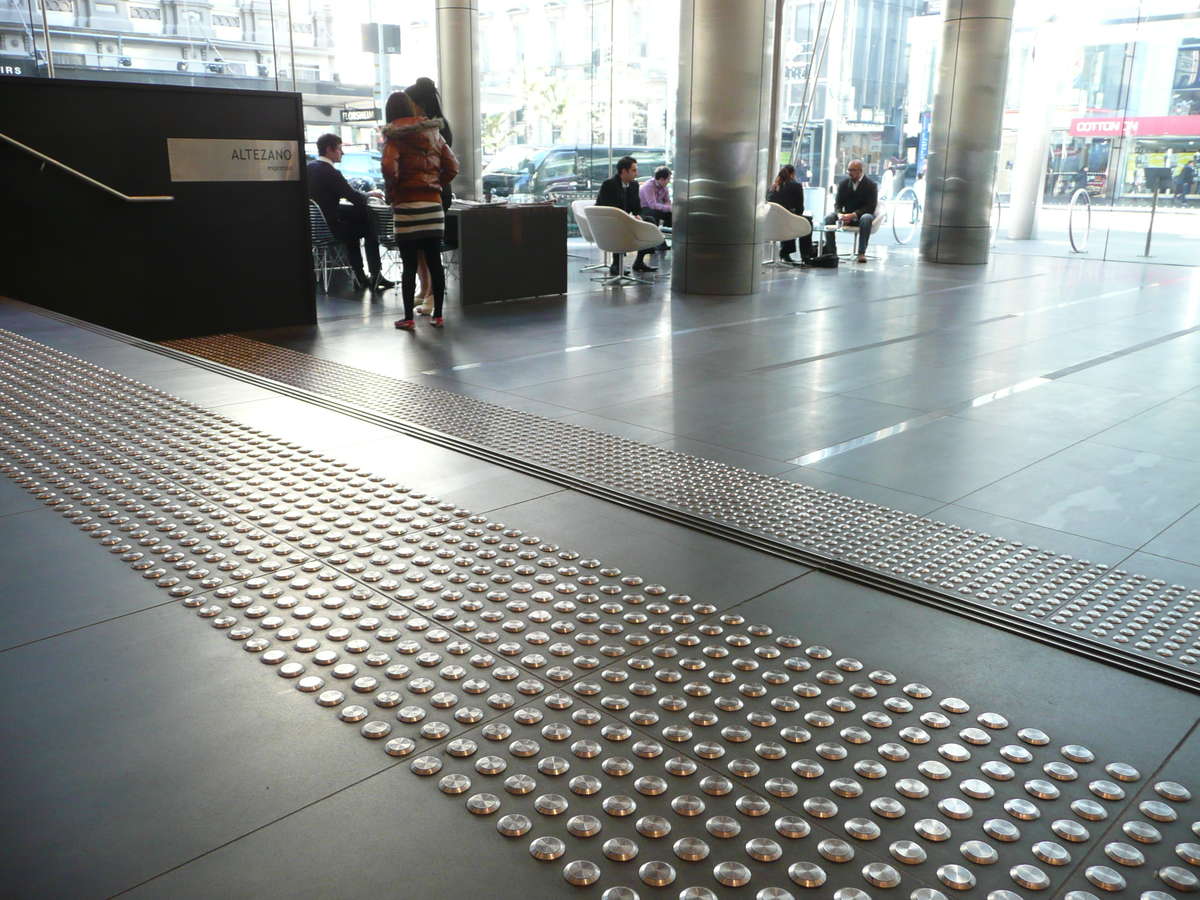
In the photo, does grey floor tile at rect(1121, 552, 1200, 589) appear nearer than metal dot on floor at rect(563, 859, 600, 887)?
No

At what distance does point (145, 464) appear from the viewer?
3.87 m

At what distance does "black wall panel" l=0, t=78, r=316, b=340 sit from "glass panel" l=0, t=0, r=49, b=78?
4.07m

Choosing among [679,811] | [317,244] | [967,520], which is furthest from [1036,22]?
[679,811]

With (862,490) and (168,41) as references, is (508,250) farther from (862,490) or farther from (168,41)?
(862,490)

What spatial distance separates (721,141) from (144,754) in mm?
9268

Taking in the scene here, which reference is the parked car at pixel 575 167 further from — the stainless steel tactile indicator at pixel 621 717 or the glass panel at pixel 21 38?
the stainless steel tactile indicator at pixel 621 717

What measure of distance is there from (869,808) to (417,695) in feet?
3.34

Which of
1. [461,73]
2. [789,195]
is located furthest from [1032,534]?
[461,73]

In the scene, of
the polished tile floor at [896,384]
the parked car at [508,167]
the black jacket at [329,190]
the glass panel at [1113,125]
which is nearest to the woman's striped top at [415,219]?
the polished tile floor at [896,384]

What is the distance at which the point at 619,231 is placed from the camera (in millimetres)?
11203

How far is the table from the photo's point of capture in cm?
973

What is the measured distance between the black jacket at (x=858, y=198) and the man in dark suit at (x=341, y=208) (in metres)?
7.10

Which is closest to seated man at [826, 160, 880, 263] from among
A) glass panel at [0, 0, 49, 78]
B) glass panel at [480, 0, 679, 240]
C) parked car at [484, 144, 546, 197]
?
Answer: glass panel at [480, 0, 679, 240]

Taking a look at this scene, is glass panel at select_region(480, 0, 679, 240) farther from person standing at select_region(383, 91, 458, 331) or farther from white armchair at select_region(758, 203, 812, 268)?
person standing at select_region(383, 91, 458, 331)
